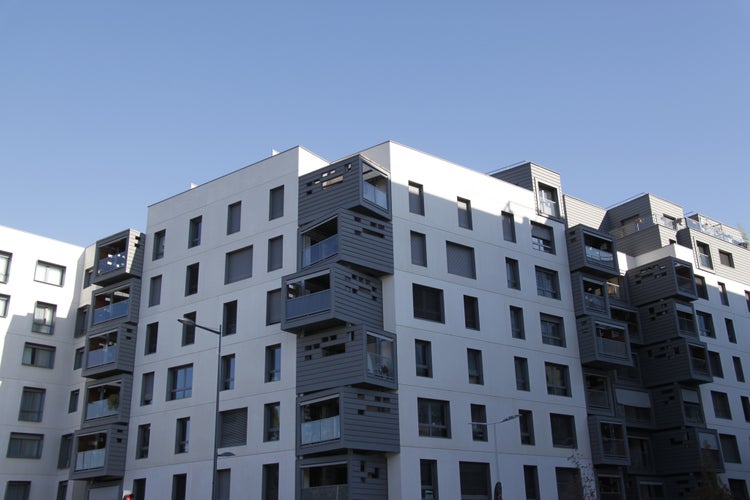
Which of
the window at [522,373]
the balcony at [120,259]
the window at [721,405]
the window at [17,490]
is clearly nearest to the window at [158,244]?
the balcony at [120,259]

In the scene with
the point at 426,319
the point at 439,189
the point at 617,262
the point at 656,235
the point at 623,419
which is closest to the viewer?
the point at 426,319

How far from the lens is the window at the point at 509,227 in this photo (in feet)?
136

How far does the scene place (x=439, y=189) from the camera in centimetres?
3906

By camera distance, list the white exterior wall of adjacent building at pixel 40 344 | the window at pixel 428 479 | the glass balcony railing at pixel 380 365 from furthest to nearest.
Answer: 1. the white exterior wall of adjacent building at pixel 40 344
2. the window at pixel 428 479
3. the glass balcony railing at pixel 380 365

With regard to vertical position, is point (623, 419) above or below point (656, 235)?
below

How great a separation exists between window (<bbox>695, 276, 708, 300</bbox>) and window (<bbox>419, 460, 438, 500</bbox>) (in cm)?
2471

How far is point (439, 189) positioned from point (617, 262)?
1256 centimetres

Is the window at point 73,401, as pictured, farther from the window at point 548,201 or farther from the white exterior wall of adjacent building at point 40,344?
the window at point 548,201

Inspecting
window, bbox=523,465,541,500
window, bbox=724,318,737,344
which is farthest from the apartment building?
window, bbox=724,318,737,344

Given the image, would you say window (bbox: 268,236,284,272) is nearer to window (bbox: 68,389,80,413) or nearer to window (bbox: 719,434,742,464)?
window (bbox: 68,389,80,413)

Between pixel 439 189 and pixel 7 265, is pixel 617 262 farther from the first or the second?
pixel 7 265

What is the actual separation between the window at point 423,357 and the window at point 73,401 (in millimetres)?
21459

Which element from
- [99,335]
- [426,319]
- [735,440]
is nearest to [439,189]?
[426,319]

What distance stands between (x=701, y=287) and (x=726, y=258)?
438 cm
